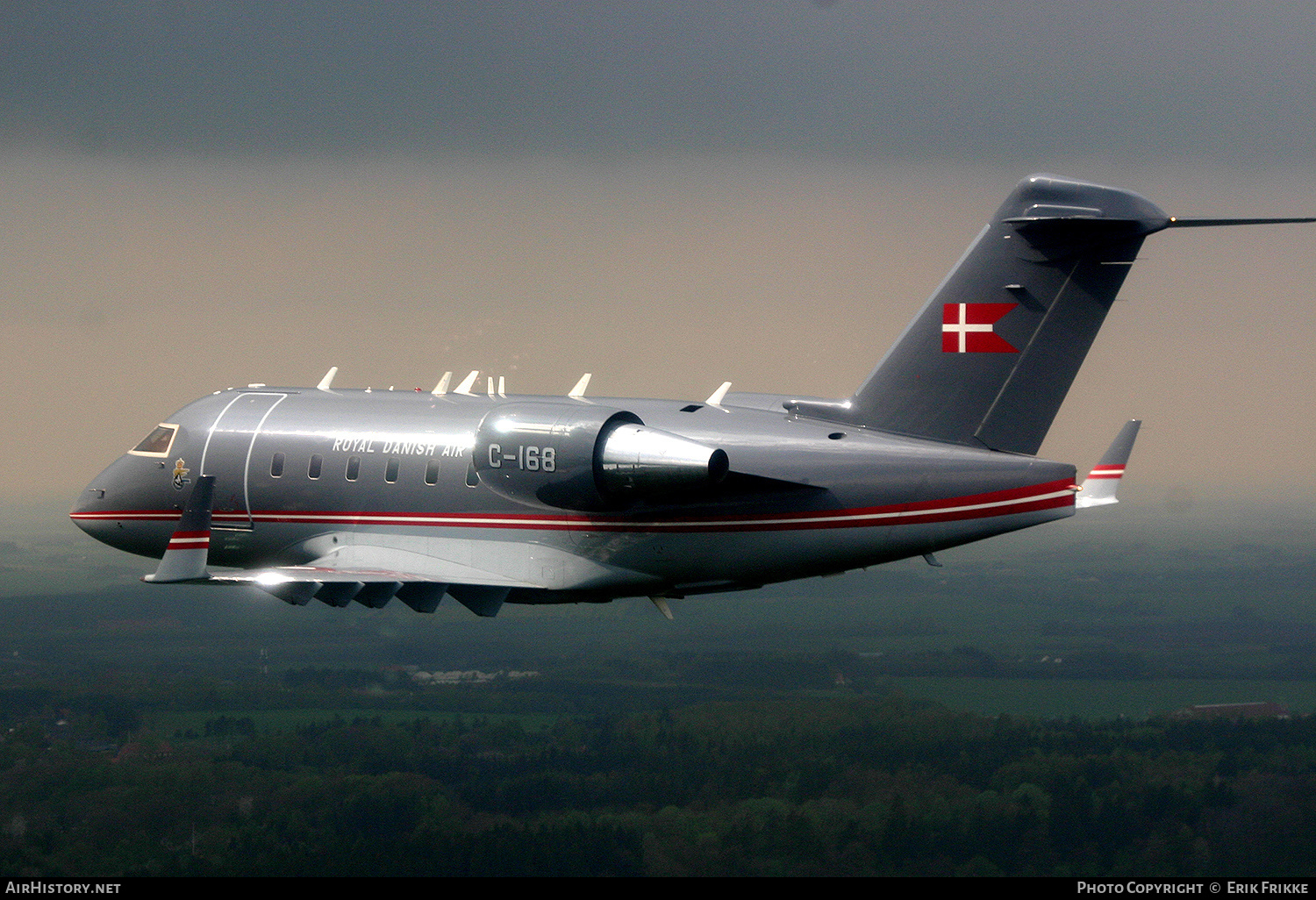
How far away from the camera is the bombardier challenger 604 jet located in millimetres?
20484

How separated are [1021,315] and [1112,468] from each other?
22.2ft

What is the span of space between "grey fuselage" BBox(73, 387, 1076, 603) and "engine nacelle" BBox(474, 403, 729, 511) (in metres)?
0.06

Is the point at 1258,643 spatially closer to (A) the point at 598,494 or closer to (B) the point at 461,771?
(B) the point at 461,771

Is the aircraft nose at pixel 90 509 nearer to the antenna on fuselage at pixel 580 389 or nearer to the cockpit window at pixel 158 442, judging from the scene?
the cockpit window at pixel 158 442

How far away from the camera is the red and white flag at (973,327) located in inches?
831

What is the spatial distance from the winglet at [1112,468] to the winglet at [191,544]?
53.0ft

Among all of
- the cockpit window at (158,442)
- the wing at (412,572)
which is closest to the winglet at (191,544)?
the wing at (412,572)

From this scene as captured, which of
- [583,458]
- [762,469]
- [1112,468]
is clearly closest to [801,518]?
[762,469]

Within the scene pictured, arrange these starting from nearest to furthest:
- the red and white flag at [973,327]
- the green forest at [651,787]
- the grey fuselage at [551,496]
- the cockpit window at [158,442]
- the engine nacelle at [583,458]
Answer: the grey fuselage at [551,496] < the engine nacelle at [583,458] < the red and white flag at [973,327] < the cockpit window at [158,442] < the green forest at [651,787]

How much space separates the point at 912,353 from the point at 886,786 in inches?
1488

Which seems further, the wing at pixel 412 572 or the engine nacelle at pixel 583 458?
the engine nacelle at pixel 583 458

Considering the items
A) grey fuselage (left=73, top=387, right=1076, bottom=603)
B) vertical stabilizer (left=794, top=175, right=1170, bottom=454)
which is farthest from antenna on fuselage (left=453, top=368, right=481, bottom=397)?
vertical stabilizer (left=794, top=175, right=1170, bottom=454)

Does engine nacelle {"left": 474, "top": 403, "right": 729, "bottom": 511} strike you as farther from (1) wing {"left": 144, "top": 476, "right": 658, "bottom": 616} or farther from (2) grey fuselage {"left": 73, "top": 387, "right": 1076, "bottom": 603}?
(1) wing {"left": 144, "top": 476, "right": 658, "bottom": 616}

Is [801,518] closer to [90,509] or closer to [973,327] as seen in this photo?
[973,327]
